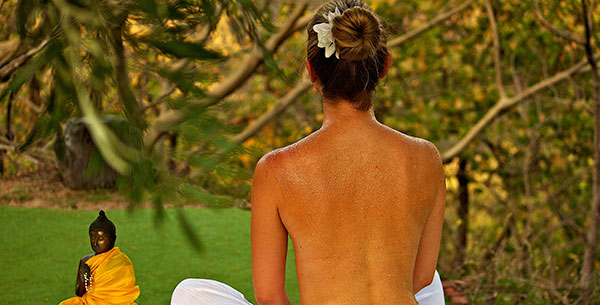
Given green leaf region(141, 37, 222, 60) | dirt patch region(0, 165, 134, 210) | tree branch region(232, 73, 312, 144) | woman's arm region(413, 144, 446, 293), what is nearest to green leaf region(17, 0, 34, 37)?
green leaf region(141, 37, 222, 60)

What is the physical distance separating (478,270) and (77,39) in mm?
3502

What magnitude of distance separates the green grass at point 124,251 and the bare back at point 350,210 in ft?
4.63

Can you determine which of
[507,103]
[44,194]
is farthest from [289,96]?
[44,194]

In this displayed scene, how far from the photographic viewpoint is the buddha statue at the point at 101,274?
2.10 metres

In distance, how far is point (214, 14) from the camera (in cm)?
175

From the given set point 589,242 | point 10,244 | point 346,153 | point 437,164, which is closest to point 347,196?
point 346,153

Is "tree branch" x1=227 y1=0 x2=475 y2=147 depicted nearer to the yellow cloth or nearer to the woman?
the yellow cloth

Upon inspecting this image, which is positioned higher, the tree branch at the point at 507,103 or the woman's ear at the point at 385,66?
the woman's ear at the point at 385,66

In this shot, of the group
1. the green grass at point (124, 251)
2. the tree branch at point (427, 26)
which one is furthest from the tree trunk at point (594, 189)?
the green grass at point (124, 251)

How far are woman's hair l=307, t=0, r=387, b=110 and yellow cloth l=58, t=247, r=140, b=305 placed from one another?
0.97 meters

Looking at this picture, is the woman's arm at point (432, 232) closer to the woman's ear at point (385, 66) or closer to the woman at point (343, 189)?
the woman at point (343, 189)

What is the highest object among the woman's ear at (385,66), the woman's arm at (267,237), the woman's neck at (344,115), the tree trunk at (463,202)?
the woman's ear at (385,66)

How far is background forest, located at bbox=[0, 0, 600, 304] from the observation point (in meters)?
1.33

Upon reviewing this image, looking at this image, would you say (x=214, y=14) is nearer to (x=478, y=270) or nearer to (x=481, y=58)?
(x=478, y=270)
